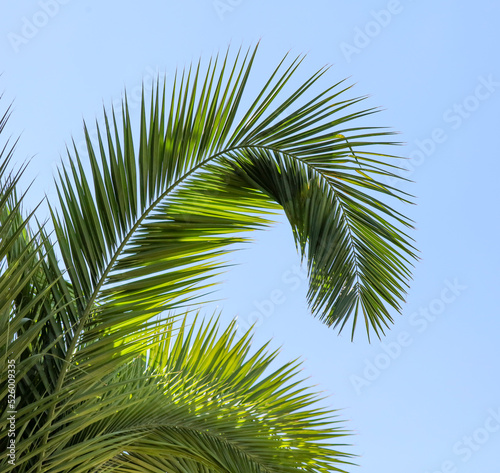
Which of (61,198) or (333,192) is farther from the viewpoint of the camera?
(333,192)

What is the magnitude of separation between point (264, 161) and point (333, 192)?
35 cm

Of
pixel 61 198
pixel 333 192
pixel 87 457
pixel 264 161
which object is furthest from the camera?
pixel 333 192

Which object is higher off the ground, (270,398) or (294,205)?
(294,205)

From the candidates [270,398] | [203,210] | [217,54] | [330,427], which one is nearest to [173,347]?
[270,398]

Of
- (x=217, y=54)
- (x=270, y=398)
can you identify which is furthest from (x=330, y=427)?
(x=217, y=54)

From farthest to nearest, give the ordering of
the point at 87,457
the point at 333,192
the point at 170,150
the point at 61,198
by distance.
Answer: the point at 333,192
the point at 170,150
the point at 61,198
the point at 87,457

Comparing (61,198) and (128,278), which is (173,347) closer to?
(128,278)

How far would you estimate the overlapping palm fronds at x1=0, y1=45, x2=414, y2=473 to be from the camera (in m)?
1.77

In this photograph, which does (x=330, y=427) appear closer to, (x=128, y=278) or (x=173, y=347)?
(x=173, y=347)

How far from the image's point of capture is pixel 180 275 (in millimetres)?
1985

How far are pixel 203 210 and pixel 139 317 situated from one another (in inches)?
19.2

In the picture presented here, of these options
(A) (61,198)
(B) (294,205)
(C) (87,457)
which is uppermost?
(B) (294,205)

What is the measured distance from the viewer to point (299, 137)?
2289mm

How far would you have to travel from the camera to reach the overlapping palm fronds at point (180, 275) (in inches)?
69.6
